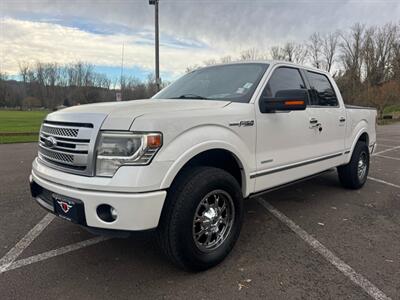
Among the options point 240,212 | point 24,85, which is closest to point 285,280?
point 240,212

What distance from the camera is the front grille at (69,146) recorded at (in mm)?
2561

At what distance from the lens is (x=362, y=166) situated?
19.4 ft

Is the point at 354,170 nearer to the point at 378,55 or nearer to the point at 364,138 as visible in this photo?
the point at 364,138

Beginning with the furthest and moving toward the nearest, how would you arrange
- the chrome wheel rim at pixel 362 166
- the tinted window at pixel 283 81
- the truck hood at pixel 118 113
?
the chrome wheel rim at pixel 362 166
the tinted window at pixel 283 81
the truck hood at pixel 118 113

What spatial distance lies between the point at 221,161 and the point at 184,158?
0.76 m

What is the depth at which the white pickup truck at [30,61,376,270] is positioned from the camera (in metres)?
2.47

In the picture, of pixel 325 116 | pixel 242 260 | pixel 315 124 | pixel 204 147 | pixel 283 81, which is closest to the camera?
pixel 204 147

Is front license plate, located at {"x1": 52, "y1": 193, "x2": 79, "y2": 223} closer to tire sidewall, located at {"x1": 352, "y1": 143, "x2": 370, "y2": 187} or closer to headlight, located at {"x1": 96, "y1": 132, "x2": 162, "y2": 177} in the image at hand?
headlight, located at {"x1": 96, "y1": 132, "x2": 162, "y2": 177}

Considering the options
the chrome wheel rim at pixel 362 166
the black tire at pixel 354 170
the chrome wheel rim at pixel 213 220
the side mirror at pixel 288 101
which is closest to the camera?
the chrome wheel rim at pixel 213 220

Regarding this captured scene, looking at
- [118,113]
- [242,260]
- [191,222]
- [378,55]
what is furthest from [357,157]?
[378,55]

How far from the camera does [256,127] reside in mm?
3363

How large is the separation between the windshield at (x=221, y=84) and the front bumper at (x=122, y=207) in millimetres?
1505

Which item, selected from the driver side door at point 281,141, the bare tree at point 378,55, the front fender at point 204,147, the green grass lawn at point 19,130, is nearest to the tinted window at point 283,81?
the driver side door at point 281,141

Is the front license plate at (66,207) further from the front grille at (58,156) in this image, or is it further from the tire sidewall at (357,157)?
the tire sidewall at (357,157)
